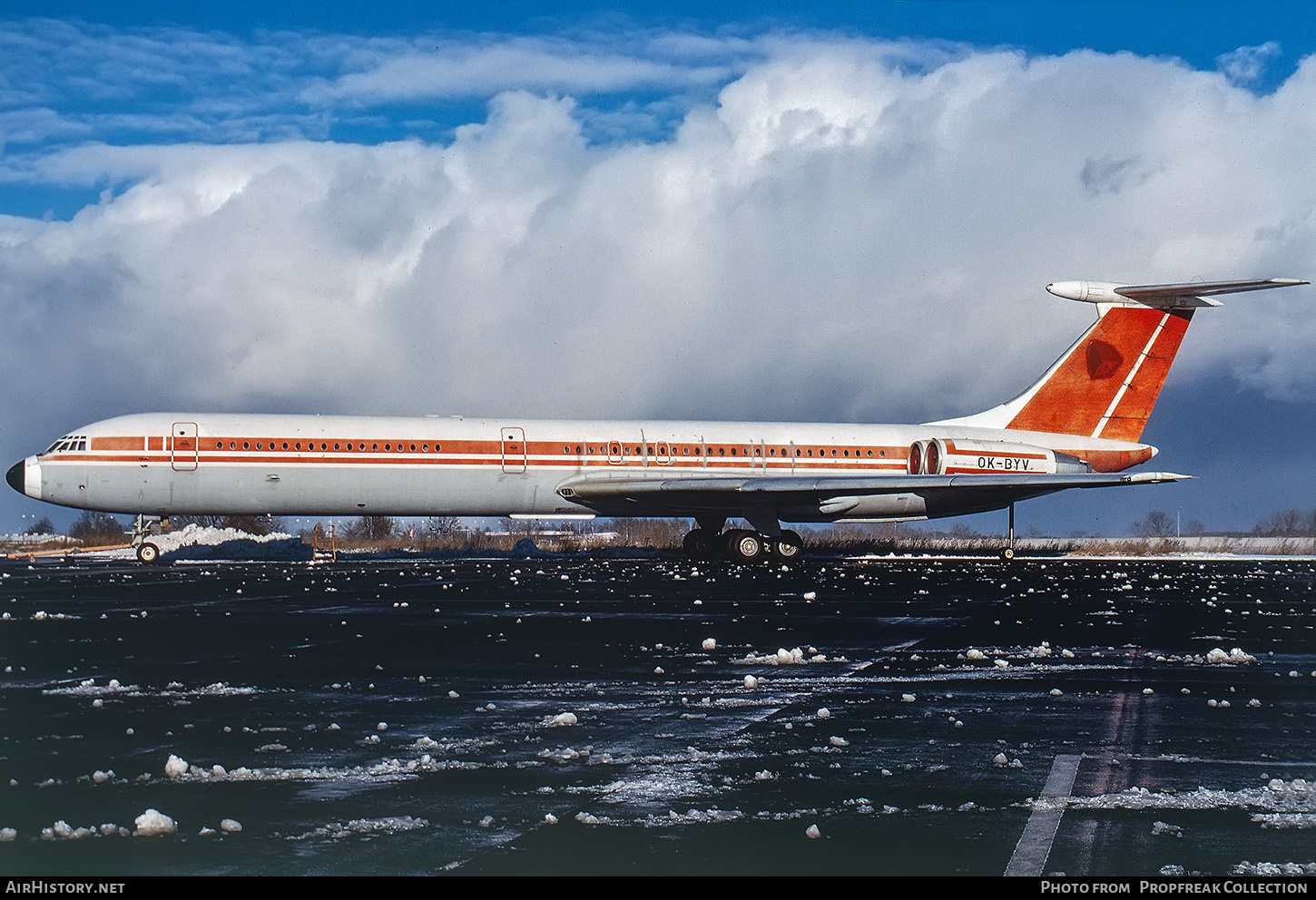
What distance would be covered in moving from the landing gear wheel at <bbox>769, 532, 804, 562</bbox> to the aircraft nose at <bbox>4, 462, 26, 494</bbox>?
20106 millimetres

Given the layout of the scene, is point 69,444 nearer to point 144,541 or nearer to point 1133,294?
point 144,541

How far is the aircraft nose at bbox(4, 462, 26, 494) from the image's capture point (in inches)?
1228

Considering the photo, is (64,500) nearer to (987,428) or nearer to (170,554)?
(170,554)

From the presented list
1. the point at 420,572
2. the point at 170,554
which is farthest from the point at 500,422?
the point at 170,554

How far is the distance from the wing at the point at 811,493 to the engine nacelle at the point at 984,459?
0.93 m

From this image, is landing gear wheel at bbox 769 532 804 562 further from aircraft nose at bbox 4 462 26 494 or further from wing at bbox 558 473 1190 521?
aircraft nose at bbox 4 462 26 494

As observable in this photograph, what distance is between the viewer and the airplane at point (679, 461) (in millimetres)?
31391

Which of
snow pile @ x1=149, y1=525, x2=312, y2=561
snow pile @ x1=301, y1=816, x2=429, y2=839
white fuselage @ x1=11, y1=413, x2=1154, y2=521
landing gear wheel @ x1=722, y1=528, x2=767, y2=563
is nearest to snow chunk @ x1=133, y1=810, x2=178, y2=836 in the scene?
snow pile @ x1=301, y1=816, x2=429, y2=839

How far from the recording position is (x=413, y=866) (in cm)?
543

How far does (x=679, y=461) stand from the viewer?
3597cm

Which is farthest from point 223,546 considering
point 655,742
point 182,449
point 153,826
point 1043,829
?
point 1043,829

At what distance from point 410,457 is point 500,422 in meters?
2.93

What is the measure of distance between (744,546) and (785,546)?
120 cm

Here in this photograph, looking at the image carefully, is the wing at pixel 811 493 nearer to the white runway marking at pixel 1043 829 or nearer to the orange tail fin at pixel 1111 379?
the orange tail fin at pixel 1111 379
